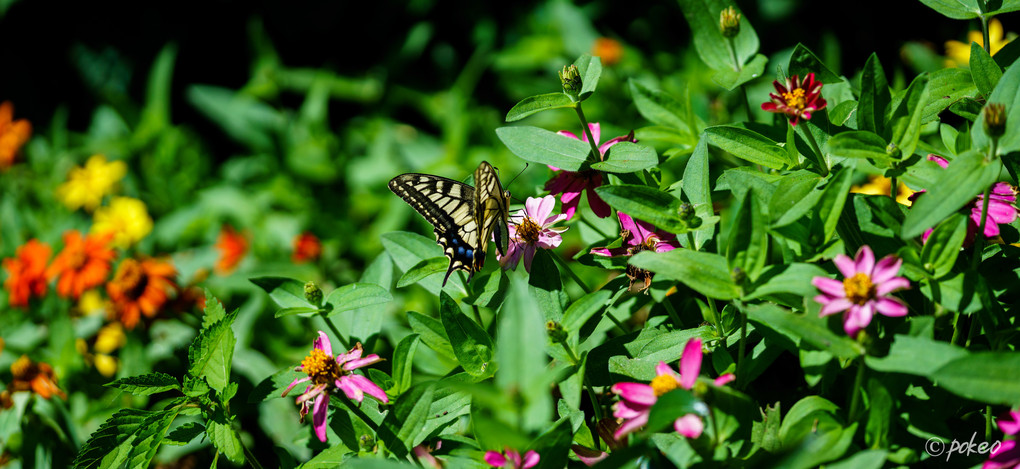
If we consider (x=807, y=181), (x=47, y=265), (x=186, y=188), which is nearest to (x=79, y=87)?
(x=186, y=188)

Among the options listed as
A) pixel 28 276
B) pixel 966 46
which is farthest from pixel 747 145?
pixel 28 276

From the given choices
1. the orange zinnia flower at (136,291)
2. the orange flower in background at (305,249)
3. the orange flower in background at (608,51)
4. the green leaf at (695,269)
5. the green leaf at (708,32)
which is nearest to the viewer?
the green leaf at (695,269)

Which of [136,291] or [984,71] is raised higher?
[984,71]

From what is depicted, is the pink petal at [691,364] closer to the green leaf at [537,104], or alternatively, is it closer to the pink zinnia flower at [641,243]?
the pink zinnia flower at [641,243]

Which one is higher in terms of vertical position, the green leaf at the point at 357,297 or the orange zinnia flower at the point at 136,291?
the green leaf at the point at 357,297

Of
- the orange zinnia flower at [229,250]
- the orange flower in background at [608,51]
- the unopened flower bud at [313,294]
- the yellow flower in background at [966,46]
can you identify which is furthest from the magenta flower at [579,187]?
the orange zinnia flower at [229,250]

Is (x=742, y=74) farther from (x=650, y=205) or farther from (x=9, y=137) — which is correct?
(x=9, y=137)
